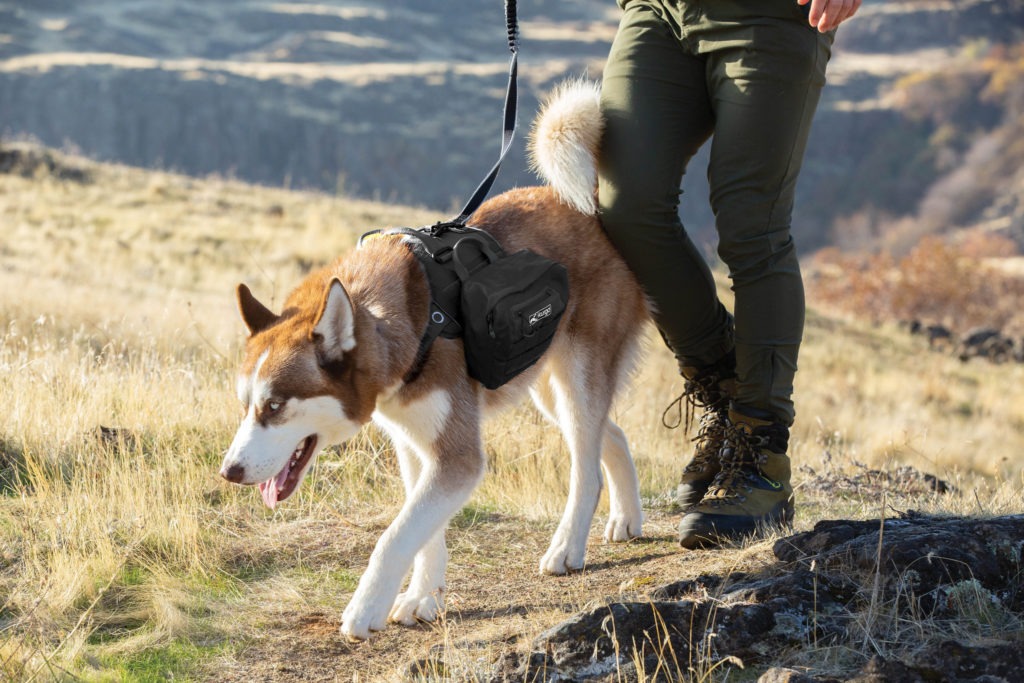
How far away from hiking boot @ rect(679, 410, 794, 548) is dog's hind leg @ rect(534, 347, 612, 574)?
1.22 ft

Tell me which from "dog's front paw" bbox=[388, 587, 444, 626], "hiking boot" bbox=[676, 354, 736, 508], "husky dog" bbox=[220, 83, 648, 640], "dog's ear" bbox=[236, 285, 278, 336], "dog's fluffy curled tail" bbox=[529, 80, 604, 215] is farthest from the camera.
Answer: "hiking boot" bbox=[676, 354, 736, 508]

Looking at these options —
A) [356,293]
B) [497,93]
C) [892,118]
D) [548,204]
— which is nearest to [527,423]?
[548,204]

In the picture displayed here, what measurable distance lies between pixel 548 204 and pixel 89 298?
8.68m

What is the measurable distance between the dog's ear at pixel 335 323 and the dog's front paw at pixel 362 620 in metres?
0.74

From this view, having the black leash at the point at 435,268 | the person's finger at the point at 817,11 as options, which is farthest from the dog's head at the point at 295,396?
the person's finger at the point at 817,11

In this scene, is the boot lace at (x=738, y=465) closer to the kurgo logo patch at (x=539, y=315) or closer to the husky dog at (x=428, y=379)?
the husky dog at (x=428, y=379)

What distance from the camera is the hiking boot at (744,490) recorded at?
369cm

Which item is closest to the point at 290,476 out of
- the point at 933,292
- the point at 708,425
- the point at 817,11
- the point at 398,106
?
the point at 708,425

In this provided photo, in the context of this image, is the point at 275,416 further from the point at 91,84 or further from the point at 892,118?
the point at 892,118

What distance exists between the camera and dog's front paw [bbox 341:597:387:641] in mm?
3004

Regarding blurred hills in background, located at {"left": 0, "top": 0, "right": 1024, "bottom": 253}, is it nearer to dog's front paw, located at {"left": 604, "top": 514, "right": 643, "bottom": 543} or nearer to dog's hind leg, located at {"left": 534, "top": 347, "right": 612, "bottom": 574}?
dog's front paw, located at {"left": 604, "top": 514, "right": 643, "bottom": 543}

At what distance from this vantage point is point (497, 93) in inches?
4210

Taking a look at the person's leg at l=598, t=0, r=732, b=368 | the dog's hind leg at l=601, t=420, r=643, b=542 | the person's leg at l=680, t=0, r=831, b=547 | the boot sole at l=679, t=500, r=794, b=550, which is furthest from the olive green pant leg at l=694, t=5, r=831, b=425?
the dog's hind leg at l=601, t=420, r=643, b=542

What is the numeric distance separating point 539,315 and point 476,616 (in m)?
1.02
